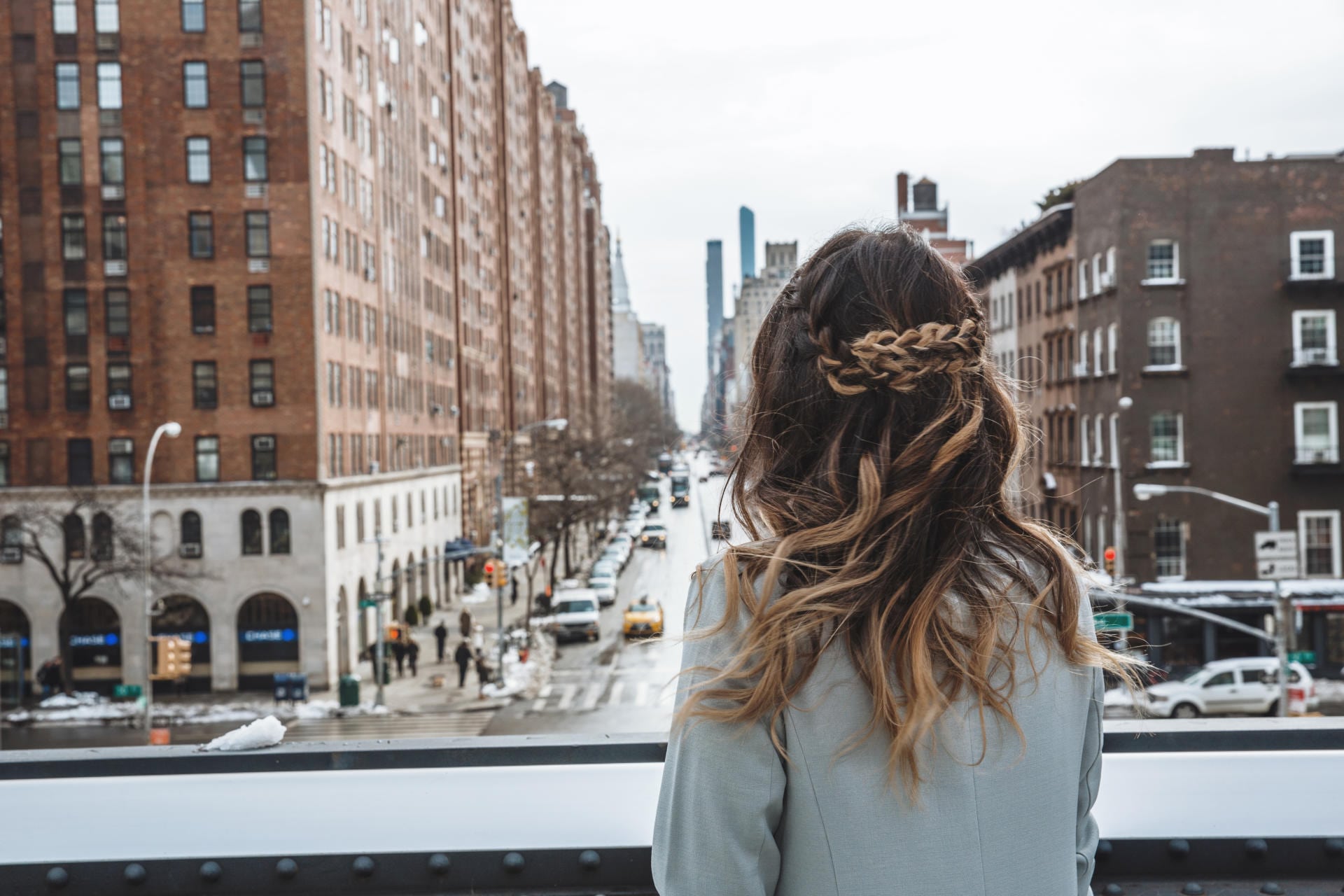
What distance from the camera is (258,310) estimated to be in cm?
4434

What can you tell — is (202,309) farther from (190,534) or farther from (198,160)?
(190,534)

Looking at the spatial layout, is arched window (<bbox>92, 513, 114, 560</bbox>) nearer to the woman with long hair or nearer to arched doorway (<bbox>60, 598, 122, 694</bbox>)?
arched doorway (<bbox>60, 598, 122, 694</bbox>)

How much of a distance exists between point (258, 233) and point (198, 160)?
3.35m

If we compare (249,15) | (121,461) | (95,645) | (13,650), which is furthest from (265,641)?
(249,15)

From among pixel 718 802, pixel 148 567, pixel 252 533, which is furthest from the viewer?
pixel 252 533

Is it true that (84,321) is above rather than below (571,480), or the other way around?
above

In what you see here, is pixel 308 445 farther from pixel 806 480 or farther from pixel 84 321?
pixel 806 480

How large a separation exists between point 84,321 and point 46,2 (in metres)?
11.1

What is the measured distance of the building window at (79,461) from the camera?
145 feet

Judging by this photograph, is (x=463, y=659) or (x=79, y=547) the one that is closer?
(x=463, y=659)

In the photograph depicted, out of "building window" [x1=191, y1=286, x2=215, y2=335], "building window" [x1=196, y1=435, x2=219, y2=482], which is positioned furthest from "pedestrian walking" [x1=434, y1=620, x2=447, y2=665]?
"building window" [x1=191, y1=286, x2=215, y2=335]

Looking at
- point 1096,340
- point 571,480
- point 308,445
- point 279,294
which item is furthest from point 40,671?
point 1096,340

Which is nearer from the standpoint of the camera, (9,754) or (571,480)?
(9,754)

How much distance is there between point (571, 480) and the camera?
6656 cm
